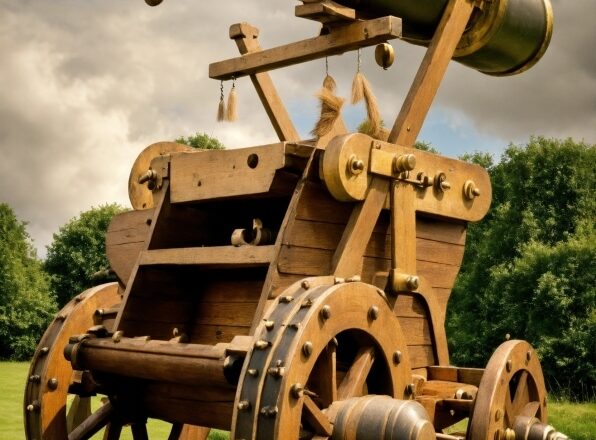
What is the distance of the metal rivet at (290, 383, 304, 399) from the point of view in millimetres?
3672

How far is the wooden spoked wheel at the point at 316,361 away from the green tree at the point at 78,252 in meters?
37.4

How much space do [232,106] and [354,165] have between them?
5.57 ft

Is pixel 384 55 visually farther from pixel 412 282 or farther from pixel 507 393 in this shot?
pixel 507 393

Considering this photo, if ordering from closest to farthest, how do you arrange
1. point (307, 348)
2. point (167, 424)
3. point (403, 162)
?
1. point (307, 348)
2. point (403, 162)
3. point (167, 424)

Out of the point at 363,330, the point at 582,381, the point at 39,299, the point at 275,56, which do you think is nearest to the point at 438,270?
the point at 363,330

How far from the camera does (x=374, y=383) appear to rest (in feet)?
14.6

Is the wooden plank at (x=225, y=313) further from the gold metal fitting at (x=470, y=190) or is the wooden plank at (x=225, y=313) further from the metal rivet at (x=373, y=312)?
the gold metal fitting at (x=470, y=190)

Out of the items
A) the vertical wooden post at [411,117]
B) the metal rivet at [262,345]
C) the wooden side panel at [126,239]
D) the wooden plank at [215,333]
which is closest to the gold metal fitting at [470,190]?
the vertical wooden post at [411,117]

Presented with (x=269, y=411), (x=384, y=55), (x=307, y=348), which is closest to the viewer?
(x=269, y=411)

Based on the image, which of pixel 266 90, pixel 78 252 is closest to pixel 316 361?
pixel 266 90

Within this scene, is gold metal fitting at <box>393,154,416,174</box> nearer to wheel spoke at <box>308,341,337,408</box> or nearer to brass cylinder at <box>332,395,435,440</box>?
wheel spoke at <box>308,341,337,408</box>

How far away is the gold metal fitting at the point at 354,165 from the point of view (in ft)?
14.5

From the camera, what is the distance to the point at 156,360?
4457mm

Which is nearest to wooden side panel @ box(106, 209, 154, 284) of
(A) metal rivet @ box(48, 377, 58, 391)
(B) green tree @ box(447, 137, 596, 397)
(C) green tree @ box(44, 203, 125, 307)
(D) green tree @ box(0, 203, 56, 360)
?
(A) metal rivet @ box(48, 377, 58, 391)
